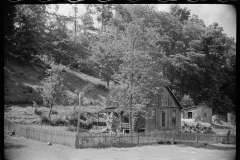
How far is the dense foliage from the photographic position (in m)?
14.4

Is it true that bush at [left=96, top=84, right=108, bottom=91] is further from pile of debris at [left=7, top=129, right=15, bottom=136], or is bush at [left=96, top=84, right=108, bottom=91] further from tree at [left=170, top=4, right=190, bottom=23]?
pile of debris at [left=7, top=129, right=15, bottom=136]

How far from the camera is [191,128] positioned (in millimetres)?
28391

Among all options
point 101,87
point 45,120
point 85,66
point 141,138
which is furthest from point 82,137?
point 85,66

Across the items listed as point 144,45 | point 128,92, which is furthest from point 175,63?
point 128,92

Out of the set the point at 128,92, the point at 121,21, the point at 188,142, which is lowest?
the point at 188,142

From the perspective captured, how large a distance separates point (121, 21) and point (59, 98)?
350 inches

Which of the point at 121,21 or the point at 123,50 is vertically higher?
the point at 121,21

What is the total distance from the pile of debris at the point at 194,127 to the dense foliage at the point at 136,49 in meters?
2.67

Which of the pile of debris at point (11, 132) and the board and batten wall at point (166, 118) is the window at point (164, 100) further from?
the pile of debris at point (11, 132)

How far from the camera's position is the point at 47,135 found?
56.3ft

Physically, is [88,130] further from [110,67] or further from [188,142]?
[188,142]

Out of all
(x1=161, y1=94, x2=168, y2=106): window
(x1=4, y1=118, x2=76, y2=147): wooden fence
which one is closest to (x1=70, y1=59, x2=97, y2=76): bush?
(x1=161, y1=94, x2=168, y2=106): window

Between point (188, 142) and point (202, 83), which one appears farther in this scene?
point (202, 83)

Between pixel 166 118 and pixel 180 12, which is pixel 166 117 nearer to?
pixel 166 118
